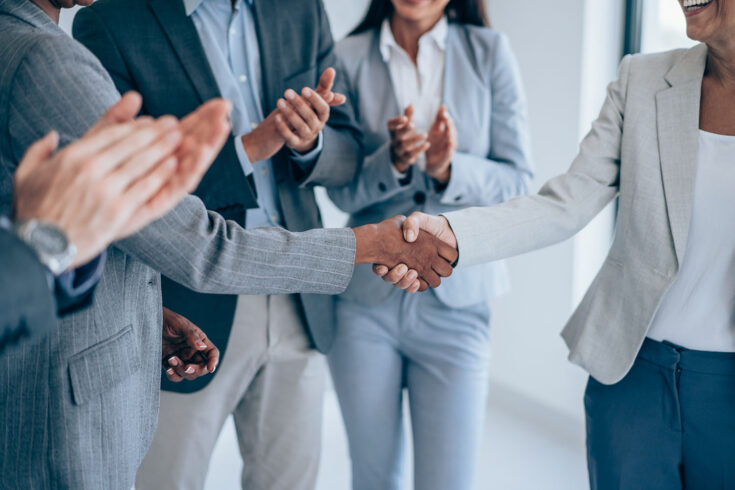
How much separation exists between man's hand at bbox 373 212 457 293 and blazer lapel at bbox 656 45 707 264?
0.44m

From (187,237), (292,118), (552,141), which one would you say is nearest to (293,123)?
(292,118)

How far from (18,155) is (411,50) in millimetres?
1233

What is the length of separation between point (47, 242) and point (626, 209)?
1.09 meters

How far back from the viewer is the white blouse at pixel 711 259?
49.5 inches

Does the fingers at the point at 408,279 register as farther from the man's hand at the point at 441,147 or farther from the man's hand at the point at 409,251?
the man's hand at the point at 441,147

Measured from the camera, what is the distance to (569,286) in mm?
2898

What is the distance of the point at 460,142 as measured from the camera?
6.23 ft

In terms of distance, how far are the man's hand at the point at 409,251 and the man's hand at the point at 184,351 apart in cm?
37

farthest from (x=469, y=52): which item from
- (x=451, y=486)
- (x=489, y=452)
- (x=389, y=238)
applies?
(x=489, y=452)

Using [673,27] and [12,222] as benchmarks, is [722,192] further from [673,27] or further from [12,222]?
[673,27]

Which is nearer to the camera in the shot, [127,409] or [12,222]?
[12,222]

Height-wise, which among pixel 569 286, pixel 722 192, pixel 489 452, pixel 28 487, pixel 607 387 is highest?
pixel 722 192

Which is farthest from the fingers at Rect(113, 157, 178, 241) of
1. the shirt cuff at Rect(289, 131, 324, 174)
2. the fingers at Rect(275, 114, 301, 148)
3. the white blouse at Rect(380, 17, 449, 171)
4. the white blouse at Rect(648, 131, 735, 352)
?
the white blouse at Rect(380, 17, 449, 171)

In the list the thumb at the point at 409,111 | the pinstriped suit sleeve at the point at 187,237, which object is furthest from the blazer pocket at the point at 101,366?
the thumb at the point at 409,111
